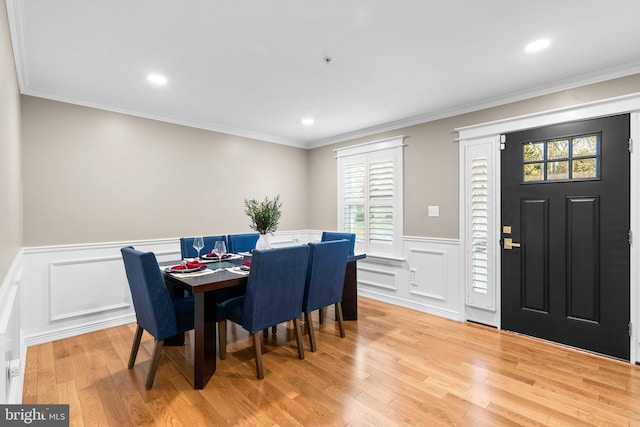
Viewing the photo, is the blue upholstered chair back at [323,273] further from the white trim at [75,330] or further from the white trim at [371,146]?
the white trim at [75,330]

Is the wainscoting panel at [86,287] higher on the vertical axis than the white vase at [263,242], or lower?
lower

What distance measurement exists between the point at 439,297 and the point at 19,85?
15.8 feet

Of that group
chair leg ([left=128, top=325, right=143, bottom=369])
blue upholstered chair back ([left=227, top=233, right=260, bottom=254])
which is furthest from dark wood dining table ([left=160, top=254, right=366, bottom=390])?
blue upholstered chair back ([left=227, top=233, right=260, bottom=254])

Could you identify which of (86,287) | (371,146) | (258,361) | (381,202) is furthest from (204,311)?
(371,146)

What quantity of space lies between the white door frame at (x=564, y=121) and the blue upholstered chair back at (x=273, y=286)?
211 centimetres

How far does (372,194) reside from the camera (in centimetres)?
457

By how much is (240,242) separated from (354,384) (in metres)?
2.16

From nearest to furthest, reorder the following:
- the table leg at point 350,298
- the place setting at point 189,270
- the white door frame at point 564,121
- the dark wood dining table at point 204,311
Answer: the dark wood dining table at point 204,311 < the place setting at point 189,270 < the white door frame at point 564,121 < the table leg at point 350,298

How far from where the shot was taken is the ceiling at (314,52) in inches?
74.8

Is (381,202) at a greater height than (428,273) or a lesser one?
greater

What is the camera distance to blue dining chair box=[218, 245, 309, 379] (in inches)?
91.6

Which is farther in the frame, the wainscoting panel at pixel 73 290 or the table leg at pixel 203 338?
the wainscoting panel at pixel 73 290

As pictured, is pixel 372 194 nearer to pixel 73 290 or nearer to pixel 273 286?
pixel 273 286

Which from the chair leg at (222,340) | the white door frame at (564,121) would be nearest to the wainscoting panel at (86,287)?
the chair leg at (222,340)
